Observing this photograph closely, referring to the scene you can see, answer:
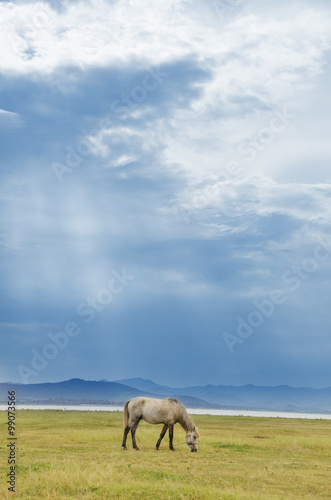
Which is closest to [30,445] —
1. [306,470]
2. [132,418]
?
[132,418]

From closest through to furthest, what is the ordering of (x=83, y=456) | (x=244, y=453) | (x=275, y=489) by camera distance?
(x=275, y=489) → (x=83, y=456) → (x=244, y=453)

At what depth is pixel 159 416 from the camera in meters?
25.5

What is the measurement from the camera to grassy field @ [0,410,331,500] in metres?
13.2

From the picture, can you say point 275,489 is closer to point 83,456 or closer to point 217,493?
point 217,493

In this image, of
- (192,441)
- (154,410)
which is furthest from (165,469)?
(154,410)

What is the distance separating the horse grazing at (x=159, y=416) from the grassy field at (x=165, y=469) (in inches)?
29.2

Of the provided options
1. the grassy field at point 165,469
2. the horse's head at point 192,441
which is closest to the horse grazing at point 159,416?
the horse's head at point 192,441

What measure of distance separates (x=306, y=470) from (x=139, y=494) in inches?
359

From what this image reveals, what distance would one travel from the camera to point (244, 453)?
2494 centimetres

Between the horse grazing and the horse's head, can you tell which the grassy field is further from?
the horse grazing

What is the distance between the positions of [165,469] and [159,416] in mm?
7319

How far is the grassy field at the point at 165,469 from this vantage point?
13227 mm

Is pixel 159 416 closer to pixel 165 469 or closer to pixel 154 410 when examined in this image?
pixel 154 410

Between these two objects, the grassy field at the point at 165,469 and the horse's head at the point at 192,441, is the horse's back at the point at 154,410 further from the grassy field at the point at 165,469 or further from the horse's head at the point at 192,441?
the grassy field at the point at 165,469
